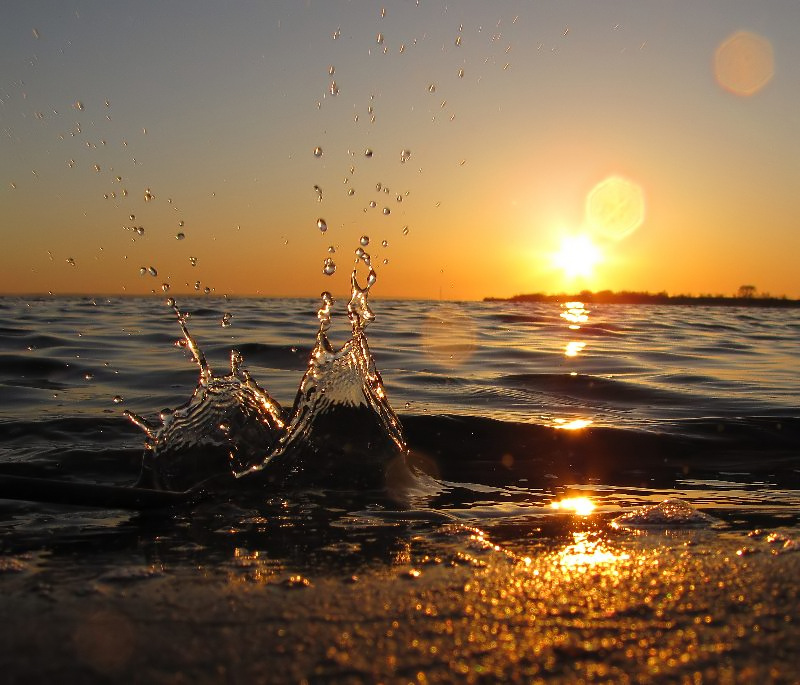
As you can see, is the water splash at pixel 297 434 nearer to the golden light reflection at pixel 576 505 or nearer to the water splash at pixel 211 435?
the water splash at pixel 211 435

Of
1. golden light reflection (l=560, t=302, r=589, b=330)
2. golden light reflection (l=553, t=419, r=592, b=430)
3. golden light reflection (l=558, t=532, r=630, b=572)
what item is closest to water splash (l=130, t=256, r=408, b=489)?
golden light reflection (l=558, t=532, r=630, b=572)

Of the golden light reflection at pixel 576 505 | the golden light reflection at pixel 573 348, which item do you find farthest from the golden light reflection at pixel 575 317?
the golden light reflection at pixel 576 505

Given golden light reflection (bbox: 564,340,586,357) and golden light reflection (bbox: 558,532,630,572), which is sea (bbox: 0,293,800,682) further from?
golden light reflection (bbox: 564,340,586,357)

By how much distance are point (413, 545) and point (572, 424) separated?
9.72 ft

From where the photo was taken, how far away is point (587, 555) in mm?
2141

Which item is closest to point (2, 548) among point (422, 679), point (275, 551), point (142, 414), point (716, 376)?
point (275, 551)

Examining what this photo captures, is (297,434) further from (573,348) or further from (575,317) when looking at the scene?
(575,317)

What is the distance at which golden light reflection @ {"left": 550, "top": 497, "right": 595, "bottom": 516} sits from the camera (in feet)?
9.60

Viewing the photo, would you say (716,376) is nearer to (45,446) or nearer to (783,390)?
(783,390)

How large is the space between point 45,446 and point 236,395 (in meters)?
1.12

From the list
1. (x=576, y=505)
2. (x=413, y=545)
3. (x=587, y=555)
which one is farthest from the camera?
(x=576, y=505)

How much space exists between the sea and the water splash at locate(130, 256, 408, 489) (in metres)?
0.02

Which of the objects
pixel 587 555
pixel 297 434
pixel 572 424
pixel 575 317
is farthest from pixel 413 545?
pixel 575 317

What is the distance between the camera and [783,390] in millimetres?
6996
